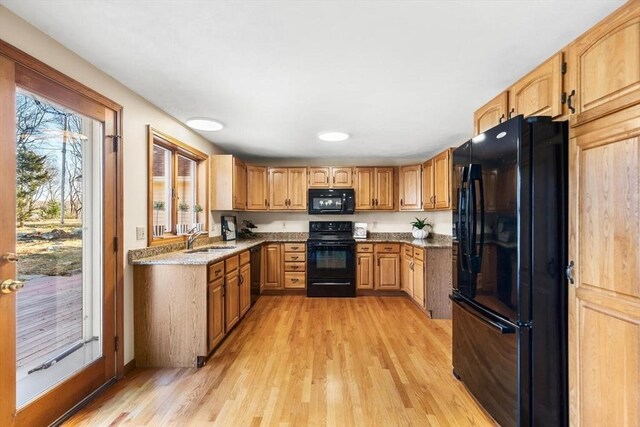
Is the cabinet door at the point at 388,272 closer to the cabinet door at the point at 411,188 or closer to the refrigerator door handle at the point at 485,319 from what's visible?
the cabinet door at the point at 411,188

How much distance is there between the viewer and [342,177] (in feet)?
15.9

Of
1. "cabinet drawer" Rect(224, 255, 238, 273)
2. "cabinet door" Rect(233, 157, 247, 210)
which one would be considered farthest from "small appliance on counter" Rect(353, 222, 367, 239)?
"cabinet drawer" Rect(224, 255, 238, 273)

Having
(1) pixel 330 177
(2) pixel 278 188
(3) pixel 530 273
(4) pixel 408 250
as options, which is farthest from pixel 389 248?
(3) pixel 530 273

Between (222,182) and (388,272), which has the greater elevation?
(222,182)

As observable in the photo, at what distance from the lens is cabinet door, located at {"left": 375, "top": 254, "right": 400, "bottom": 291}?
178 inches

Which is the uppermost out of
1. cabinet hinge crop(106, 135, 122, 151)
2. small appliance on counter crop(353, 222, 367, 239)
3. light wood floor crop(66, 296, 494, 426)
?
cabinet hinge crop(106, 135, 122, 151)

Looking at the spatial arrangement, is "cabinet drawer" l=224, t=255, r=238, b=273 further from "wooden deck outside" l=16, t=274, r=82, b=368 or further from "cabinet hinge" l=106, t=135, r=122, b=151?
"cabinet hinge" l=106, t=135, r=122, b=151

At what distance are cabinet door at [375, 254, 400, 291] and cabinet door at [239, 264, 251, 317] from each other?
77.4 inches

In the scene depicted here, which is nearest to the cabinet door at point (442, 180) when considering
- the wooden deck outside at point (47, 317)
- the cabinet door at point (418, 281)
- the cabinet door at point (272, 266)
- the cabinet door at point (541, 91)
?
the cabinet door at point (418, 281)

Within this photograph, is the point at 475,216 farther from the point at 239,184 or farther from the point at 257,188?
the point at 257,188

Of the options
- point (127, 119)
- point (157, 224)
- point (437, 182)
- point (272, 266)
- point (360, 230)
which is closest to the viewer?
point (127, 119)

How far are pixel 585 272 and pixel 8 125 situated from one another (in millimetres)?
2964

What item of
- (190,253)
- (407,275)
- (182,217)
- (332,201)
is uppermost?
(332,201)

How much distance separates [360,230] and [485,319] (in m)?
3.29
